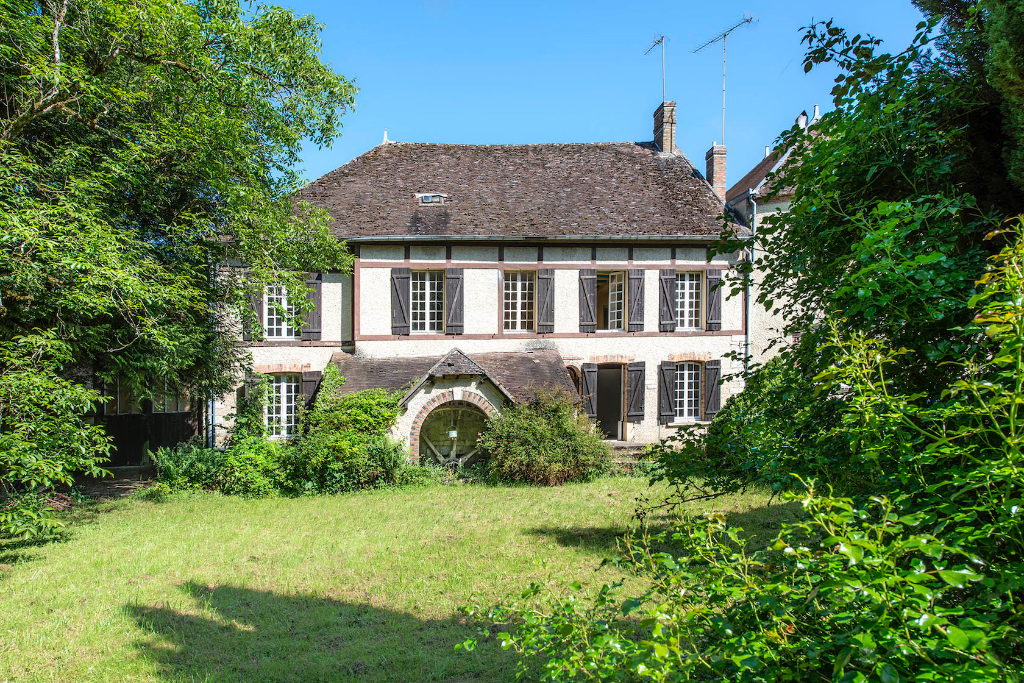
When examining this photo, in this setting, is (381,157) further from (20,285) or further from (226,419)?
(20,285)

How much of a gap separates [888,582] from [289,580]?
7.16 metres

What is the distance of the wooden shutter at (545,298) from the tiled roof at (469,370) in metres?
0.71

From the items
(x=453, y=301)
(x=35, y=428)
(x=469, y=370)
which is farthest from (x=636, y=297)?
(x=35, y=428)

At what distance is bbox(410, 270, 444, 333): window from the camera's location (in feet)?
49.2

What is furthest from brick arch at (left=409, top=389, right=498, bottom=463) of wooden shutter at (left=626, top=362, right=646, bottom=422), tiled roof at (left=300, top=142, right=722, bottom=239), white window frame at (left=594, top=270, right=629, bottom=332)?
white window frame at (left=594, top=270, right=629, bottom=332)

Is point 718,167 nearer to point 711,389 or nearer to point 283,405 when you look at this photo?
point 711,389

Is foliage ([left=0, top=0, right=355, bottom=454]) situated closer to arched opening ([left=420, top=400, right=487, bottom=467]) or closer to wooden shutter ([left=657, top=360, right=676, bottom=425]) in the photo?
arched opening ([left=420, top=400, right=487, bottom=467])

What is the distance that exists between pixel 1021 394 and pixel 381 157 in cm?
1726

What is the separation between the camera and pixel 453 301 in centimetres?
1474

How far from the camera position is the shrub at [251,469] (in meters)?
12.1

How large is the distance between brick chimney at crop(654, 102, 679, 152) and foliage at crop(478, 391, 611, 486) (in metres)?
9.36

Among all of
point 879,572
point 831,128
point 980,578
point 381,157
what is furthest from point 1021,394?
point 381,157

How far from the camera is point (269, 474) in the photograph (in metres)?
12.4

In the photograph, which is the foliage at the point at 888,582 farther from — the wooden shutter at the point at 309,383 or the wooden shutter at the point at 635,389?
the wooden shutter at the point at 635,389
